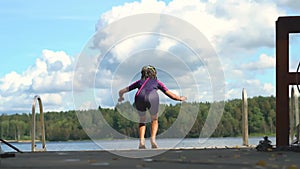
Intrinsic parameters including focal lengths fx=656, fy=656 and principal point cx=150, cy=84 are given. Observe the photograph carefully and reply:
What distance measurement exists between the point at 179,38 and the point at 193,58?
0.46 meters

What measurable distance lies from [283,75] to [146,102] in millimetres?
2948

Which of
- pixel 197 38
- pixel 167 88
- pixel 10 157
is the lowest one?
pixel 10 157

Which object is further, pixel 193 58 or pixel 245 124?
pixel 245 124

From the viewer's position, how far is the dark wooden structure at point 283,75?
38.1 ft

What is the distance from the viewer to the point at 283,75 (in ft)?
38.2

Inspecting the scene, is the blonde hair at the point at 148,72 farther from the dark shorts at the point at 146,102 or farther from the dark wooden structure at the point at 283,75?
the dark wooden structure at the point at 283,75

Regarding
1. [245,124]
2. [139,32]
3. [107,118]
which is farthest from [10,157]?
[245,124]

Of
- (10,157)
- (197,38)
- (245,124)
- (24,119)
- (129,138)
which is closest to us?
(10,157)

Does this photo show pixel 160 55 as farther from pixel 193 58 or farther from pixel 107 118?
pixel 107 118

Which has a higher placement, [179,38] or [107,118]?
[179,38]

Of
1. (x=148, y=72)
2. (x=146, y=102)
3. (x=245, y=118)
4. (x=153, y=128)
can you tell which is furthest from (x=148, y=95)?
(x=245, y=118)

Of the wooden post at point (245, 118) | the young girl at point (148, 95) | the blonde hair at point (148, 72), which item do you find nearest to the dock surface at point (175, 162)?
the young girl at point (148, 95)

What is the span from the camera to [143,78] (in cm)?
1335

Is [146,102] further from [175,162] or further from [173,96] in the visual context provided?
[175,162]
